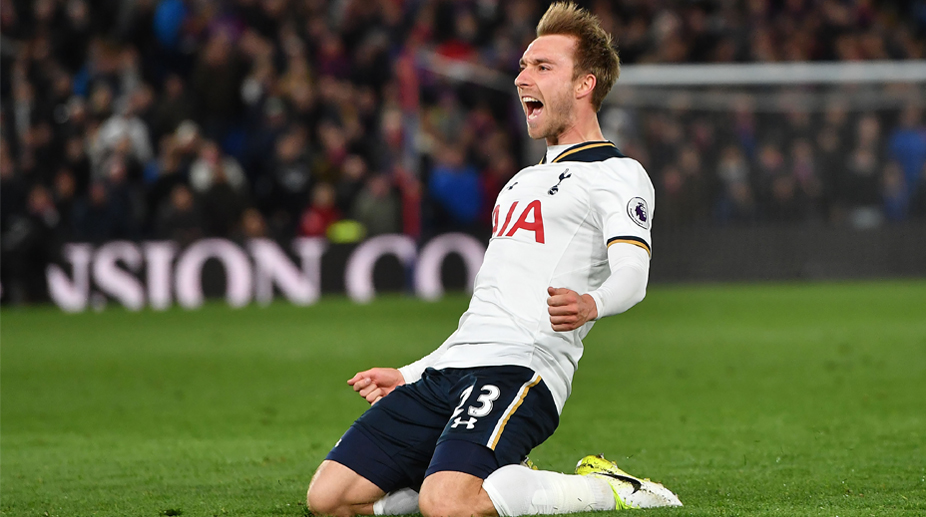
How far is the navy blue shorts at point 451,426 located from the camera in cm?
433

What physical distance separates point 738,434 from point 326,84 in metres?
11.7

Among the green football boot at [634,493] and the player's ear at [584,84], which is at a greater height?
the player's ear at [584,84]

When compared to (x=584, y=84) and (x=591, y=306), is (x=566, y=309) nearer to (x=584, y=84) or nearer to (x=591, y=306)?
(x=591, y=306)

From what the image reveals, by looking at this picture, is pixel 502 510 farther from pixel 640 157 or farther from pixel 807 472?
pixel 640 157

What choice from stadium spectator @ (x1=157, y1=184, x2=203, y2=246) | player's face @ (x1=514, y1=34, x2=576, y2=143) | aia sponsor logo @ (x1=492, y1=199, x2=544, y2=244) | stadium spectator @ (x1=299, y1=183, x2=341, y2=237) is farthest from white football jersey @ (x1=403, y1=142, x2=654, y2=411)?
stadium spectator @ (x1=299, y1=183, x2=341, y2=237)

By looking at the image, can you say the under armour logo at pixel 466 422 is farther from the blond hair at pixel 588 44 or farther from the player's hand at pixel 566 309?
the blond hair at pixel 588 44

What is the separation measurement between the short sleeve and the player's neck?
190mm

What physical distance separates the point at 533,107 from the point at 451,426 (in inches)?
47.0

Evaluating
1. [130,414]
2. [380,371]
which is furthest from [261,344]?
[380,371]

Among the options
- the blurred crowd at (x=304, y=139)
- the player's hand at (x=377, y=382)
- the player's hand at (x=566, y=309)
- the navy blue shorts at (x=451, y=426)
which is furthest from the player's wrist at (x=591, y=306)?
the blurred crowd at (x=304, y=139)

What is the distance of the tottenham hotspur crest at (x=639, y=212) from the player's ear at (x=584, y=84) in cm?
50

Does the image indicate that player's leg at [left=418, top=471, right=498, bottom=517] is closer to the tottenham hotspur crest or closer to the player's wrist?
the player's wrist

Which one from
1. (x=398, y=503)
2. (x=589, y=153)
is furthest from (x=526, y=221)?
(x=398, y=503)

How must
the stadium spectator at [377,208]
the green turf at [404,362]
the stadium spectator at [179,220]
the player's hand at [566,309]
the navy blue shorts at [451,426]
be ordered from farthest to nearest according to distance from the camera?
the stadium spectator at [377,208] → the stadium spectator at [179,220] → the green turf at [404,362] → the navy blue shorts at [451,426] → the player's hand at [566,309]
